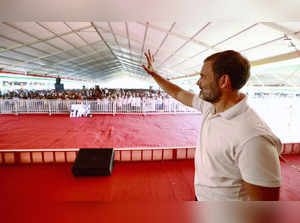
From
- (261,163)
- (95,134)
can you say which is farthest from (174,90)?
(95,134)

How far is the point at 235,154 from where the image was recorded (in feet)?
3.20

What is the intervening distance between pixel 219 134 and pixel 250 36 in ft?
19.5

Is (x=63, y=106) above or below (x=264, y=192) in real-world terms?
above

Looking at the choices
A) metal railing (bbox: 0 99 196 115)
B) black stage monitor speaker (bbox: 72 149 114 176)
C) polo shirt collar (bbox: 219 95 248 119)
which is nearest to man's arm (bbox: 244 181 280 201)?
polo shirt collar (bbox: 219 95 248 119)

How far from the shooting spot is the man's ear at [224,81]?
42.7 inches

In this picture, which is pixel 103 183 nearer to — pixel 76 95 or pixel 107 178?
pixel 107 178

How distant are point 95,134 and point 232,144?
4904mm

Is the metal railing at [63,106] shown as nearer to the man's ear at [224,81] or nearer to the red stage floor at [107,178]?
the red stage floor at [107,178]

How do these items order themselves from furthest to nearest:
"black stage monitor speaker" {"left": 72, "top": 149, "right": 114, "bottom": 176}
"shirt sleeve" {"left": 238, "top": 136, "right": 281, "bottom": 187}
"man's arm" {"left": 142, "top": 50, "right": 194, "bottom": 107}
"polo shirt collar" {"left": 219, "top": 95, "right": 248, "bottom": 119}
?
1. "black stage monitor speaker" {"left": 72, "top": 149, "right": 114, "bottom": 176}
2. "man's arm" {"left": 142, "top": 50, "right": 194, "bottom": 107}
3. "polo shirt collar" {"left": 219, "top": 95, "right": 248, "bottom": 119}
4. "shirt sleeve" {"left": 238, "top": 136, "right": 281, "bottom": 187}

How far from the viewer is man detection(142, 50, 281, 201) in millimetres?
849

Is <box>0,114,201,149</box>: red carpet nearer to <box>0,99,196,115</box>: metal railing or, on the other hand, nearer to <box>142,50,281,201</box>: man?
<box>0,99,196,115</box>: metal railing

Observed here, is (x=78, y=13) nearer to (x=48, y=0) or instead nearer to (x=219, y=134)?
(x=48, y=0)

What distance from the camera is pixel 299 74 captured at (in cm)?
922

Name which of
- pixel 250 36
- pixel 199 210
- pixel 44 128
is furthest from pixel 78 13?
pixel 250 36
